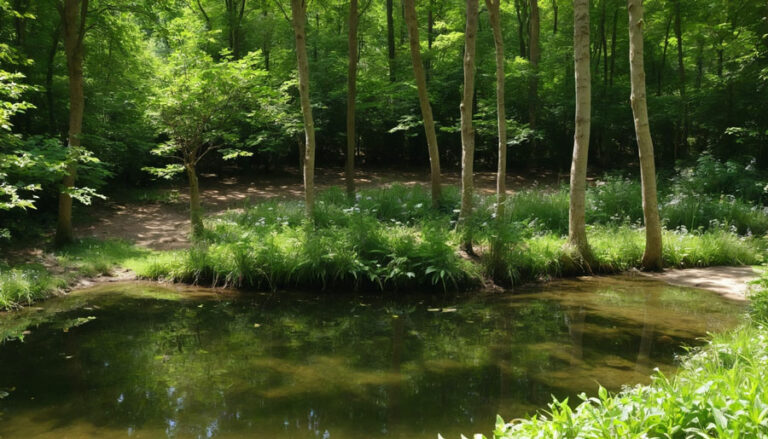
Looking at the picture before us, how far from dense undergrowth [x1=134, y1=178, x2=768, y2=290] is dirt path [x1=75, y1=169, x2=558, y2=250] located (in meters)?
2.48

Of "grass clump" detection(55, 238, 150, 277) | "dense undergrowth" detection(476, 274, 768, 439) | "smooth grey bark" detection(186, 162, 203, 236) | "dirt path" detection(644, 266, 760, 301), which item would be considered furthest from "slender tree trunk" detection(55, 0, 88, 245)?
"dirt path" detection(644, 266, 760, 301)

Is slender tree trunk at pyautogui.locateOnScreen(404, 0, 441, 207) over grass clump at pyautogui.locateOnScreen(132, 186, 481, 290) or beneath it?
over

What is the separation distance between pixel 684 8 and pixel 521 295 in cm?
1489

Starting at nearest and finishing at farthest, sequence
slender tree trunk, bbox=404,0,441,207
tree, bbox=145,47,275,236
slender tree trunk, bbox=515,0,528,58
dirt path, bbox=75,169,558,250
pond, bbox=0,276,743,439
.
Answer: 1. pond, bbox=0,276,743,439
2. tree, bbox=145,47,275,236
3. slender tree trunk, bbox=404,0,441,207
4. dirt path, bbox=75,169,558,250
5. slender tree trunk, bbox=515,0,528,58

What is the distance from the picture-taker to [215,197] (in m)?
18.3

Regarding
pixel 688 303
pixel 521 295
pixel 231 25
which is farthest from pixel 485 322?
pixel 231 25

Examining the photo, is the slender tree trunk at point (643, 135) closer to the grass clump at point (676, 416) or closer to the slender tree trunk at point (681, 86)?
the grass clump at point (676, 416)

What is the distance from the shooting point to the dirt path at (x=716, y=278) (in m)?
8.45

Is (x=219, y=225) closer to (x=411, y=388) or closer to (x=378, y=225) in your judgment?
(x=378, y=225)

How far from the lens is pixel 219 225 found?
11.7 meters

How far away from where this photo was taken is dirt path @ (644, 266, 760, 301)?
27.7ft

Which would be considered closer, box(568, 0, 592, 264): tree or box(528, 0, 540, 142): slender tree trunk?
box(568, 0, 592, 264): tree

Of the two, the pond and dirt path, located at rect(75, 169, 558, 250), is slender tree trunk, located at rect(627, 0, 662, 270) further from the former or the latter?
dirt path, located at rect(75, 169, 558, 250)

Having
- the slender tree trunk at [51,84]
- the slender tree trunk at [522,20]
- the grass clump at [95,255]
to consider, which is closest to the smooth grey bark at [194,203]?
the grass clump at [95,255]
